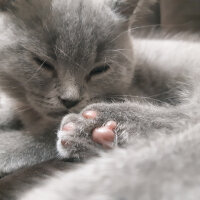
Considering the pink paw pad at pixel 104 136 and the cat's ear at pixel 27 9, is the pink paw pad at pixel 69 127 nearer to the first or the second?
the pink paw pad at pixel 104 136

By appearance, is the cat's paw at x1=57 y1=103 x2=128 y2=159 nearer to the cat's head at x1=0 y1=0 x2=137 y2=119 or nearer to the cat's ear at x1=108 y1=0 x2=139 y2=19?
the cat's head at x1=0 y1=0 x2=137 y2=119

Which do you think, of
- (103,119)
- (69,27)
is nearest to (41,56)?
(69,27)

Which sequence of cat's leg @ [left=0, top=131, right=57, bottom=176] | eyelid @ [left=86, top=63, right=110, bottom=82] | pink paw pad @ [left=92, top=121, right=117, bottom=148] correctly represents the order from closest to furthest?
pink paw pad @ [left=92, top=121, right=117, bottom=148], cat's leg @ [left=0, top=131, right=57, bottom=176], eyelid @ [left=86, top=63, right=110, bottom=82]

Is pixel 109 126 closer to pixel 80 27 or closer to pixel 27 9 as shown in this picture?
pixel 80 27

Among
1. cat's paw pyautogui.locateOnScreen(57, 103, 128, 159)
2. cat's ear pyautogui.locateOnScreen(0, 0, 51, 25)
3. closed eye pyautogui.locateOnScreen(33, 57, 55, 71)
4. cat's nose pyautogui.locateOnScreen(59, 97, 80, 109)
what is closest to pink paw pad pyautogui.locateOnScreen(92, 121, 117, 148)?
cat's paw pyautogui.locateOnScreen(57, 103, 128, 159)

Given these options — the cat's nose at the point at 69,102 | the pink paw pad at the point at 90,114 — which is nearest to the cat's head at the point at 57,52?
the cat's nose at the point at 69,102

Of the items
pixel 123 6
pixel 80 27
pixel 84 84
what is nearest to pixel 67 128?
pixel 84 84
